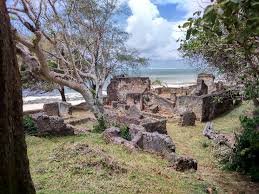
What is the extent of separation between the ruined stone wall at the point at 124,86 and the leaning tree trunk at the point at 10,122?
30.0m

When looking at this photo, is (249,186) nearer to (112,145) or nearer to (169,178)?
(169,178)

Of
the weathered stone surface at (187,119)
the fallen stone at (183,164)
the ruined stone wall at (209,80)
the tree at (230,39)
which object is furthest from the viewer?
the ruined stone wall at (209,80)

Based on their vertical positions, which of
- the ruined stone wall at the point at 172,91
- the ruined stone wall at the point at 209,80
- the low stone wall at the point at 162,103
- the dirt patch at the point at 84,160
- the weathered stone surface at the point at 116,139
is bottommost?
the dirt patch at the point at 84,160

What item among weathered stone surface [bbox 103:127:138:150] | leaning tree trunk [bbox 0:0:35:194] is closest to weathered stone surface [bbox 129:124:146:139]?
weathered stone surface [bbox 103:127:138:150]

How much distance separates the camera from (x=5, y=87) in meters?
4.11

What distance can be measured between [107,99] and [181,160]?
78.5 ft

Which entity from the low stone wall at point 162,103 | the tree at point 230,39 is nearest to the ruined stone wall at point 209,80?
the low stone wall at point 162,103

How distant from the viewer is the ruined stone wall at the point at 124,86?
34.6m

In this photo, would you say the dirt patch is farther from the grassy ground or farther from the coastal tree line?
the coastal tree line

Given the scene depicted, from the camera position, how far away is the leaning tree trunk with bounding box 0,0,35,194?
4070mm

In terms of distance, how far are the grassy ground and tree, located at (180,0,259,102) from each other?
119 inches

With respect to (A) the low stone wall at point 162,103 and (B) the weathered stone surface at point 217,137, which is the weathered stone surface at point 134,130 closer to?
(B) the weathered stone surface at point 217,137

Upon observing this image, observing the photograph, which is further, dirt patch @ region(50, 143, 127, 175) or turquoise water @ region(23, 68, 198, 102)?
turquoise water @ region(23, 68, 198, 102)

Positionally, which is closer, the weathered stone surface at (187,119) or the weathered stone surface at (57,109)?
the weathered stone surface at (187,119)
